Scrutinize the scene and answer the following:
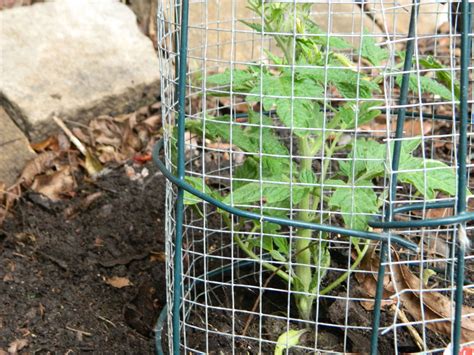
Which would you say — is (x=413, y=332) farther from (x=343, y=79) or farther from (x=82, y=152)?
(x=82, y=152)

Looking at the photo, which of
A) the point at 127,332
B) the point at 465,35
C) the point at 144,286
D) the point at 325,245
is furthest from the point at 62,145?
the point at 465,35

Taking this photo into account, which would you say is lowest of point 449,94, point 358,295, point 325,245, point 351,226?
point 358,295

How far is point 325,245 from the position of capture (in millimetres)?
1687

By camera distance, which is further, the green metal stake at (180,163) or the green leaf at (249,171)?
the green leaf at (249,171)

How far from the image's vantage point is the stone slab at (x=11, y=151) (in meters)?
2.56

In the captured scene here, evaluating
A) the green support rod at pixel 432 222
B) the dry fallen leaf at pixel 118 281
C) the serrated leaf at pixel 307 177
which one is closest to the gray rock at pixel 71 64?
the dry fallen leaf at pixel 118 281

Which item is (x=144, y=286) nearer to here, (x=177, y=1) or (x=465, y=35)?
(x=177, y=1)

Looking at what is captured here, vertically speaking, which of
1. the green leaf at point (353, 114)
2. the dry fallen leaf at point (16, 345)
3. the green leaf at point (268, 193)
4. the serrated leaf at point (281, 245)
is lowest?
the dry fallen leaf at point (16, 345)

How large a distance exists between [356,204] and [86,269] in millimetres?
1072

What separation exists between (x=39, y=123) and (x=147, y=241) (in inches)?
29.0

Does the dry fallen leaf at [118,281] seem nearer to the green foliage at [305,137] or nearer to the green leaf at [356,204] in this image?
the green foliage at [305,137]

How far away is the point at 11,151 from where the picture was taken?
102 inches

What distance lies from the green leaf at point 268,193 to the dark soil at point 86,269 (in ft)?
1.98

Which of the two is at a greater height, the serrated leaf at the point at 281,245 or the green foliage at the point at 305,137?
the green foliage at the point at 305,137
